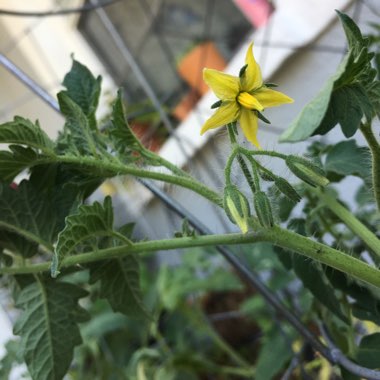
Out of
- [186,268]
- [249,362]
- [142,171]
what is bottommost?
[249,362]

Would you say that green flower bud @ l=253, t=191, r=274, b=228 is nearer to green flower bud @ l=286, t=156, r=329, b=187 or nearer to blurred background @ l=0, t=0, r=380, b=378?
green flower bud @ l=286, t=156, r=329, b=187

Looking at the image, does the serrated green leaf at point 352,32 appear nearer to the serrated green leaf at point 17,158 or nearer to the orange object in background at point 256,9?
the serrated green leaf at point 17,158

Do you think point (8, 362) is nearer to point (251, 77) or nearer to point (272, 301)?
point (272, 301)

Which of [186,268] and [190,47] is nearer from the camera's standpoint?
[186,268]

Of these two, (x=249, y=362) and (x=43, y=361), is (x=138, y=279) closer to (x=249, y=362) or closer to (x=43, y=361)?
(x=43, y=361)

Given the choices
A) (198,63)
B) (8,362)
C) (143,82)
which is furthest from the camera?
(198,63)

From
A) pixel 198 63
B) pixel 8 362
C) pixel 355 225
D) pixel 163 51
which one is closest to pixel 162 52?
pixel 163 51

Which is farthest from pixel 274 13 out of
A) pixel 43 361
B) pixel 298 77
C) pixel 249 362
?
pixel 43 361
